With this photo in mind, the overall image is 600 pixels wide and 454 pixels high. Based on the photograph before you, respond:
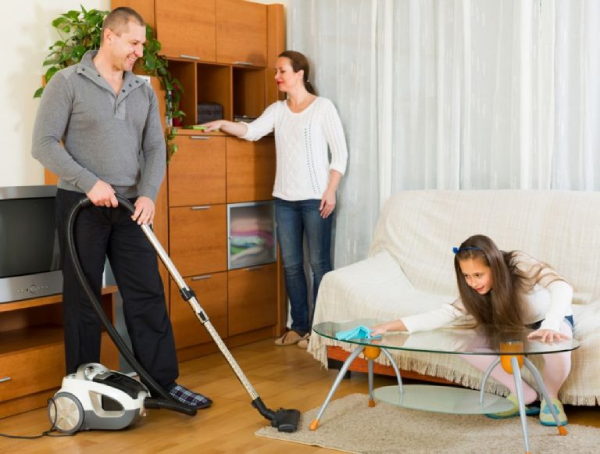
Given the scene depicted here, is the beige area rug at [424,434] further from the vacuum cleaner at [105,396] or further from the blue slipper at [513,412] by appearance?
the vacuum cleaner at [105,396]

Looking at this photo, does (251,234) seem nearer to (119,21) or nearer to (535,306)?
(119,21)

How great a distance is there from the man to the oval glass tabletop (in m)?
0.81

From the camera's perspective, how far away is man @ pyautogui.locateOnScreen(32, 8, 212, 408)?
3355 mm

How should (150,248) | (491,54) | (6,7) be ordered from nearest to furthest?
(150,248) < (6,7) < (491,54)

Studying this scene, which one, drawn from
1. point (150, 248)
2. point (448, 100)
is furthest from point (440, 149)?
point (150, 248)

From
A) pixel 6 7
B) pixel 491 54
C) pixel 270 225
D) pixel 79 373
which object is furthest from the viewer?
pixel 270 225

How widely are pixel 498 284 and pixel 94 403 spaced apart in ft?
5.08

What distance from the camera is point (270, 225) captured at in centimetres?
502

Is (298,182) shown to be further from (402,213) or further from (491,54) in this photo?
(491,54)

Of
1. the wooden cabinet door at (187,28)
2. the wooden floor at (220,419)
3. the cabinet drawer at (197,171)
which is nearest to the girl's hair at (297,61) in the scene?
the wooden cabinet door at (187,28)

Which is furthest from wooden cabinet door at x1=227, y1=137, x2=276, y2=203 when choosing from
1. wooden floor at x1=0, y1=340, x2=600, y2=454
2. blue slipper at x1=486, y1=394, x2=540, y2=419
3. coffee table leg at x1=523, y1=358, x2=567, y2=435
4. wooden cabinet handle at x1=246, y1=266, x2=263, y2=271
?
coffee table leg at x1=523, y1=358, x2=567, y2=435

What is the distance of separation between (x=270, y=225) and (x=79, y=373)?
1.95 m

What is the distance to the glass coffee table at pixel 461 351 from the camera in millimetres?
2748

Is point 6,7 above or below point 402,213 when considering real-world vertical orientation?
above
